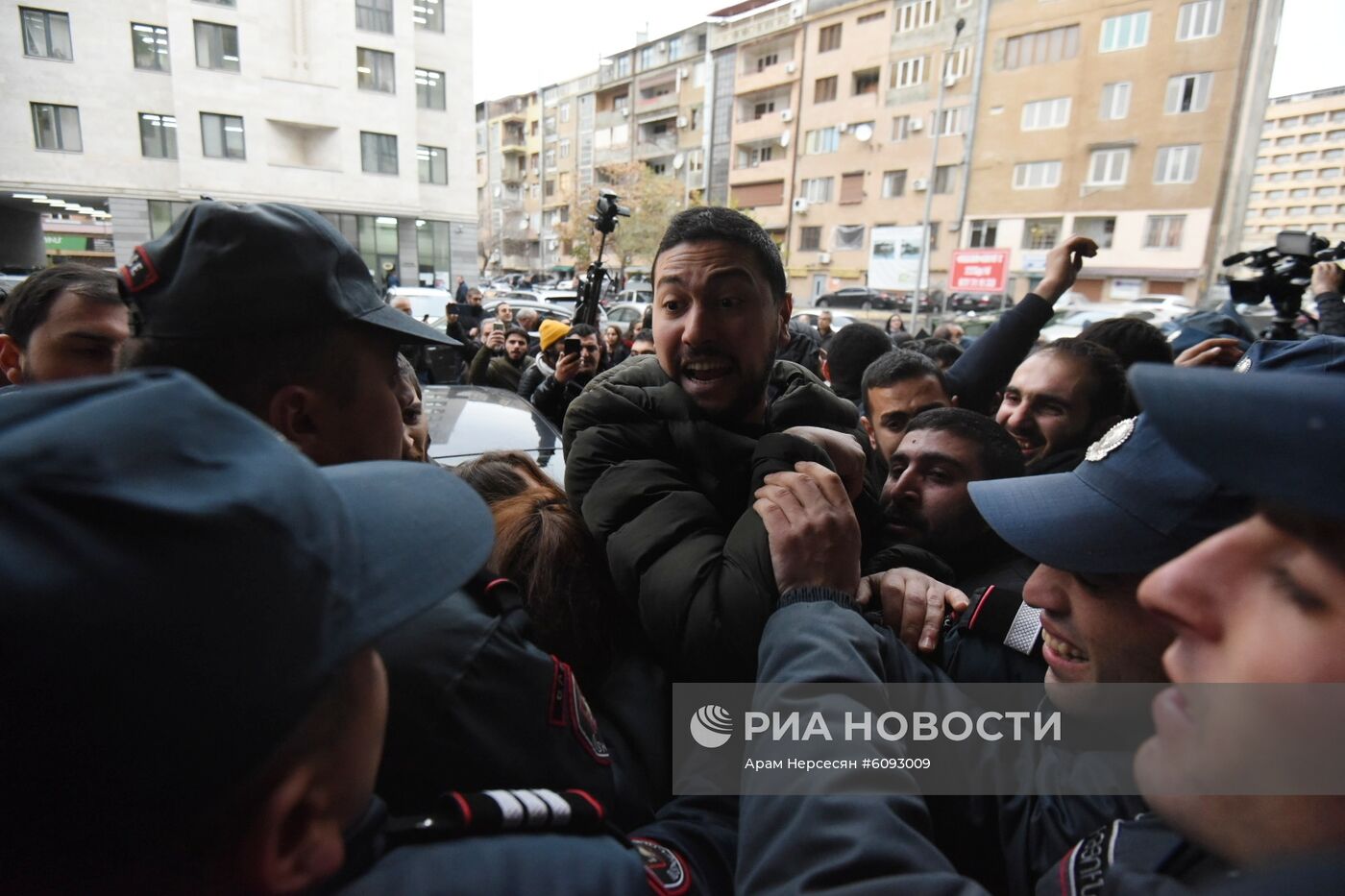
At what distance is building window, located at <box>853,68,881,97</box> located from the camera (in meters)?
35.9

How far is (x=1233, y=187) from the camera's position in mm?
27562

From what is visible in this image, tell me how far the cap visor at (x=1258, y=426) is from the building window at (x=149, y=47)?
107ft

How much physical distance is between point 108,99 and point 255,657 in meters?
32.2

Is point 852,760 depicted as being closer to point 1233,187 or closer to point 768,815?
point 768,815

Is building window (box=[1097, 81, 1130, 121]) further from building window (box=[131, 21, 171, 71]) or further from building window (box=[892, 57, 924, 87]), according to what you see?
building window (box=[131, 21, 171, 71])

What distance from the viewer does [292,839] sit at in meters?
0.70

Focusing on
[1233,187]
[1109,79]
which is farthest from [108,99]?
[1233,187]

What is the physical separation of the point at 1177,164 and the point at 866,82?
14.9 metres

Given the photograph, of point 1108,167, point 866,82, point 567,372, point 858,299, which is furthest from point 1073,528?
point 866,82

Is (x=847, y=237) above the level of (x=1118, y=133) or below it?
below

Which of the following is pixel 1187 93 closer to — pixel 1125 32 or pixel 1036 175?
pixel 1125 32

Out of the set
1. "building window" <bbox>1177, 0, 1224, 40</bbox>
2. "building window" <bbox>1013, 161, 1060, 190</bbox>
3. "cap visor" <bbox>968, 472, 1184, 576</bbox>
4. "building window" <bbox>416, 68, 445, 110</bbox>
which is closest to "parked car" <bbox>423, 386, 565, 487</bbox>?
"cap visor" <bbox>968, 472, 1184, 576</bbox>

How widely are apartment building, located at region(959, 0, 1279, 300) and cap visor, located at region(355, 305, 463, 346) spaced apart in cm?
3088

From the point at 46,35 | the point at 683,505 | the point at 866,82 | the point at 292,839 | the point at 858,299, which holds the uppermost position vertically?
the point at 866,82
